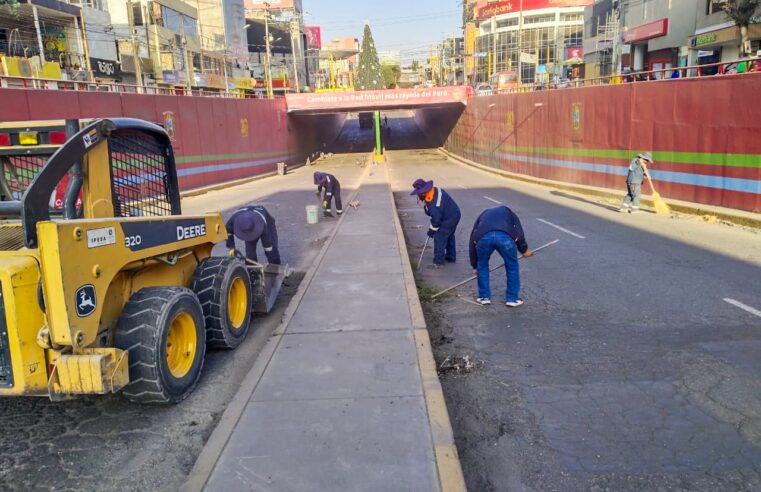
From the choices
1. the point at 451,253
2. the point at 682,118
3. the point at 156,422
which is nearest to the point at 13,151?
the point at 156,422

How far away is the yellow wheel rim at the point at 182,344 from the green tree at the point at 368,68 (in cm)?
10049

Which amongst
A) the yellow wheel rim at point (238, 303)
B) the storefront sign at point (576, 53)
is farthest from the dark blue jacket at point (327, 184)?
the storefront sign at point (576, 53)

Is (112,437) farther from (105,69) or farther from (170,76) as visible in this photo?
(170,76)

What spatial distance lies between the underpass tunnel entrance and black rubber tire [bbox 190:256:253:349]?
37352 mm

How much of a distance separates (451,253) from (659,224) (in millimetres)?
5921

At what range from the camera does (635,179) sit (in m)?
14.6

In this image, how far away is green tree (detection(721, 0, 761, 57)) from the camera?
79.0 feet

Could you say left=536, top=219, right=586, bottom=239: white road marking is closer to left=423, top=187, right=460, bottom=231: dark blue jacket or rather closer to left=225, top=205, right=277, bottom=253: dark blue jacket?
left=423, top=187, right=460, bottom=231: dark blue jacket

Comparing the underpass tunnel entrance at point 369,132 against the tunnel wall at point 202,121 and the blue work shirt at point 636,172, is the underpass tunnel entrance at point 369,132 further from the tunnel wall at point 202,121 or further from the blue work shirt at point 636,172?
the blue work shirt at point 636,172

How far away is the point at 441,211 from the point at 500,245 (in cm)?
270

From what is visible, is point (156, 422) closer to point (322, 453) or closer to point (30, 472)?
point (30, 472)

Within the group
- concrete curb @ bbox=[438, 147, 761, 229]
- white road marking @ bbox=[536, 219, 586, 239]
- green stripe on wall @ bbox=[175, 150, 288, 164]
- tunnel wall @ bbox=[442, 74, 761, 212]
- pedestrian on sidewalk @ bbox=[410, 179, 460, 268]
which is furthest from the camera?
green stripe on wall @ bbox=[175, 150, 288, 164]

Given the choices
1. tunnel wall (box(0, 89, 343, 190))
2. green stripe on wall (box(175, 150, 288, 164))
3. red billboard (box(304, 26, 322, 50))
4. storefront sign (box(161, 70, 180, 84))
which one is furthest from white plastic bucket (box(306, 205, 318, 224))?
red billboard (box(304, 26, 322, 50))

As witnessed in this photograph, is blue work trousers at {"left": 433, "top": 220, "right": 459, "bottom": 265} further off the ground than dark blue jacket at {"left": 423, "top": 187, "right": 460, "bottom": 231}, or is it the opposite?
dark blue jacket at {"left": 423, "top": 187, "right": 460, "bottom": 231}
